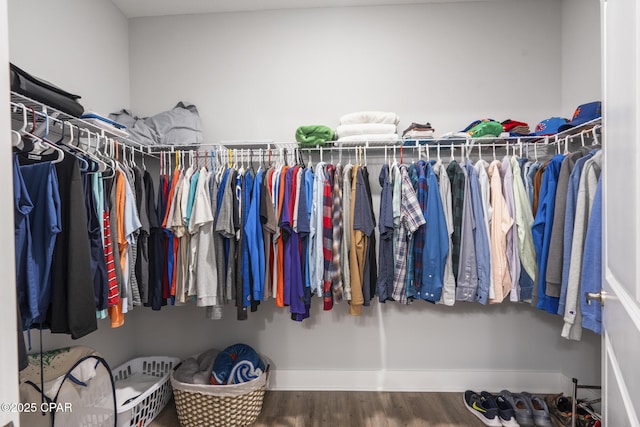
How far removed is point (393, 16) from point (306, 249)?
186 centimetres

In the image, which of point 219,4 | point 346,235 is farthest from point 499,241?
point 219,4

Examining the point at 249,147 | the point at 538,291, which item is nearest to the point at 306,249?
the point at 249,147

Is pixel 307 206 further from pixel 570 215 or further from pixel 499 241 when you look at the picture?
pixel 570 215

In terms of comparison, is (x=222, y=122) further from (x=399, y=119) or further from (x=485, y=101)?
(x=485, y=101)

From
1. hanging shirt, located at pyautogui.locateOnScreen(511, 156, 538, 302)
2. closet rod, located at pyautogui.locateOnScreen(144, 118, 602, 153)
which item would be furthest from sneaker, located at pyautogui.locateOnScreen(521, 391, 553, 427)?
closet rod, located at pyautogui.locateOnScreen(144, 118, 602, 153)

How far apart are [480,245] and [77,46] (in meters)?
2.77

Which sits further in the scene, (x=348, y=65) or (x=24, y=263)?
(x=348, y=65)

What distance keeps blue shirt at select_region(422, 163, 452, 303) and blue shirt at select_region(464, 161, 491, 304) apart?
0.19 meters

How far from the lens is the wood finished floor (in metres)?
1.98

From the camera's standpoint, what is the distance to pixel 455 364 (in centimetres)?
236

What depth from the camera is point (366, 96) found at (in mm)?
2371

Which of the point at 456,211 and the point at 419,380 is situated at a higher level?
the point at 456,211

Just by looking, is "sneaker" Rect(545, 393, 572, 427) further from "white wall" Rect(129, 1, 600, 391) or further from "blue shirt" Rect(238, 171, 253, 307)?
"blue shirt" Rect(238, 171, 253, 307)

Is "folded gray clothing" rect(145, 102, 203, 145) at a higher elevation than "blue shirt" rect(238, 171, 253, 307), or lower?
higher
